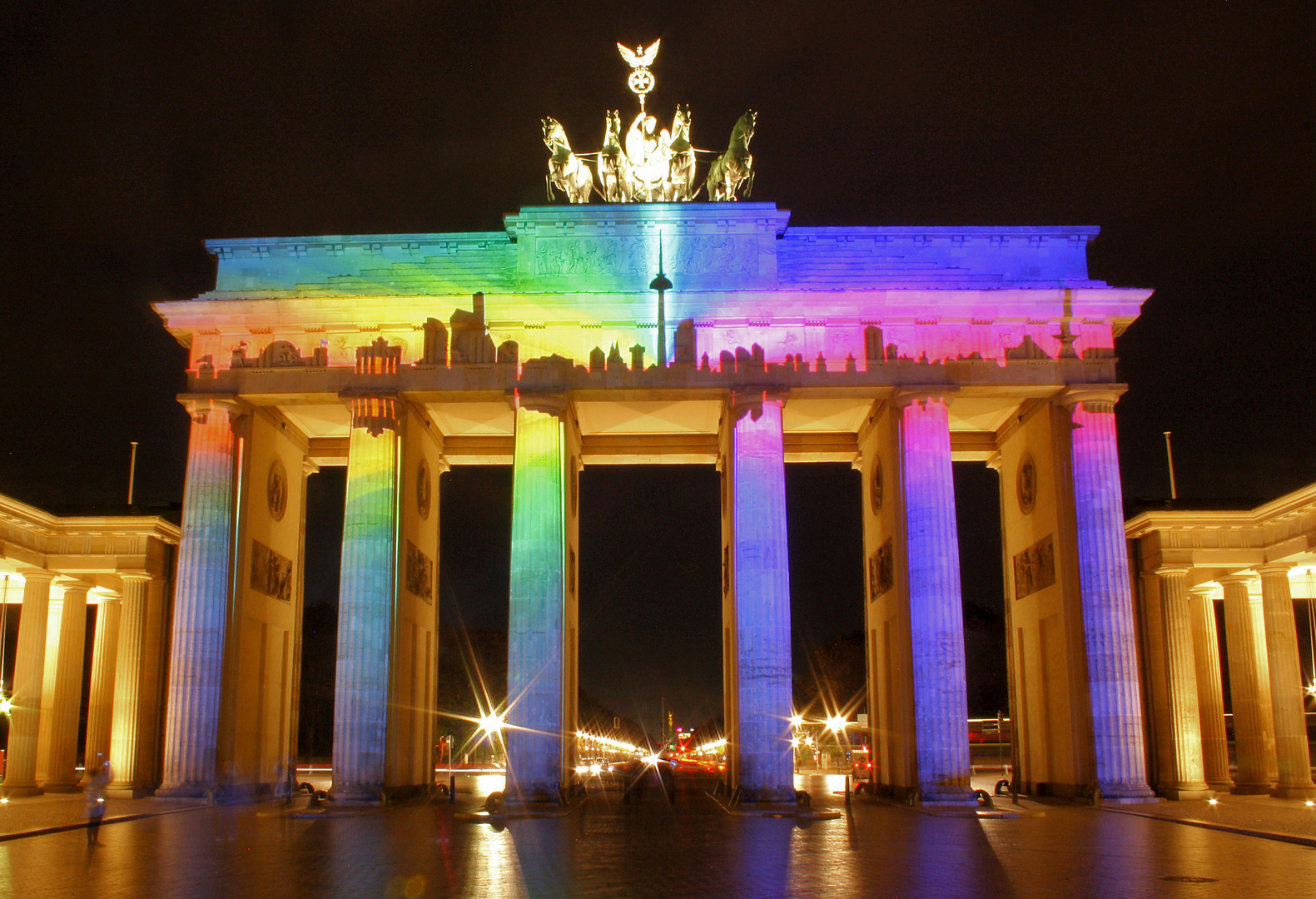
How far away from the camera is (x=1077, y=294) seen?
32750mm

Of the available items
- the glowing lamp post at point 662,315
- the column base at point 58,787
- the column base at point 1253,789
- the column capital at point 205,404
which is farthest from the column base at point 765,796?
the column base at point 58,787

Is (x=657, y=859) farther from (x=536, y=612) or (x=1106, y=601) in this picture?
(x=1106, y=601)

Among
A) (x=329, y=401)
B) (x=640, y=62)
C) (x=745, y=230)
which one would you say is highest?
(x=640, y=62)

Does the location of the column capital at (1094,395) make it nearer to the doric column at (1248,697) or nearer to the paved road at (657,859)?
the doric column at (1248,697)

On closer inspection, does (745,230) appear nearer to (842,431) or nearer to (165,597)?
(842,431)

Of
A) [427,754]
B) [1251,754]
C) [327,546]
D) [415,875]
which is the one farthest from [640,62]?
[327,546]

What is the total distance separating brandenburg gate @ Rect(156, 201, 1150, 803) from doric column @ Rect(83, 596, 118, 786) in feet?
21.2

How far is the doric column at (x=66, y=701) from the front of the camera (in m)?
36.8

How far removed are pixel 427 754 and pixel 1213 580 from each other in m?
25.7

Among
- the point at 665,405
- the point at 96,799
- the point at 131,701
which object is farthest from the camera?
the point at 131,701

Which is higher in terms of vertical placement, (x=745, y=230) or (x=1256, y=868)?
(x=745, y=230)

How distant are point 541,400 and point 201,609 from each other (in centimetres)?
1076

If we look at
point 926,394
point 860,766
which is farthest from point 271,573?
point 860,766

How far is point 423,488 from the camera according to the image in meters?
36.0
